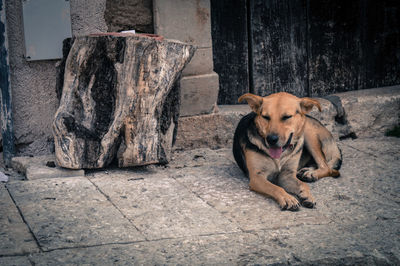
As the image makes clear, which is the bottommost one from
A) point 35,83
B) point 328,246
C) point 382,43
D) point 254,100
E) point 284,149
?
point 328,246

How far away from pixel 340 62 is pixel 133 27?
2.50 metres

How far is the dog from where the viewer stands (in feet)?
13.9

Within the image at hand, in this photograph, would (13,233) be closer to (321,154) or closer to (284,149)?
(284,149)

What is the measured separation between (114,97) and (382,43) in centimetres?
346

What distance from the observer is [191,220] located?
3725mm

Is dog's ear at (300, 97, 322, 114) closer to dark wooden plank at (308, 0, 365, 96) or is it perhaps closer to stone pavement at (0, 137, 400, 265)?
stone pavement at (0, 137, 400, 265)

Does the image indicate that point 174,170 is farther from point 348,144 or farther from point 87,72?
point 348,144

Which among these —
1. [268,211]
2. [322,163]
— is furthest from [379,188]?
[268,211]

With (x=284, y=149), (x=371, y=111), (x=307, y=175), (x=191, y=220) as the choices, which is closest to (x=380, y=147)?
(x=371, y=111)

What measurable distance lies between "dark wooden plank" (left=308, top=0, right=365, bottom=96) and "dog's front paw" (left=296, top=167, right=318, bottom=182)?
1.76 m

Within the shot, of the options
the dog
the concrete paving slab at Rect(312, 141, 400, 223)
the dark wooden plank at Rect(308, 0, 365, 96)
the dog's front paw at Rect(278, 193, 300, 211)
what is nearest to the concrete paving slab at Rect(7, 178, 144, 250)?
the dog's front paw at Rect(278, 193, 300, 211)

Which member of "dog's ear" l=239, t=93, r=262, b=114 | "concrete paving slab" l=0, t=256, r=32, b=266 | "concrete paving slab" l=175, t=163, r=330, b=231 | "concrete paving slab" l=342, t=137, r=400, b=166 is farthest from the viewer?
"concrete paving slab" l=342, t=137, r=400, b=166

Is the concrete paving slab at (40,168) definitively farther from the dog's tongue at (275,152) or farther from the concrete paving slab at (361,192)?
the concrete paving slab at (361,192)

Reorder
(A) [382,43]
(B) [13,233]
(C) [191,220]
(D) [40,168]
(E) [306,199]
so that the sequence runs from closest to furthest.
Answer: (B) [13,233]
(C) [191,220]
(E) [306,199]
(D) [40,168]
(A) [382,43]
